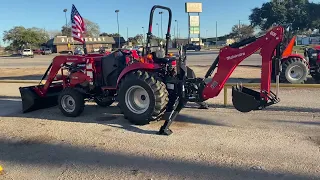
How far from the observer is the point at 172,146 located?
17.0 feet

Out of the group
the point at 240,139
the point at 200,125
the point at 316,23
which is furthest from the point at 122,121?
the point at 316,23

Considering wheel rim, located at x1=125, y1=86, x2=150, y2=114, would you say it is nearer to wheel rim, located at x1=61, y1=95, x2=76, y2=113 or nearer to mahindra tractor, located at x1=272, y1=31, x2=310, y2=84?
wheel rim, located at x1=61, y1=95, x2=76, y2=113

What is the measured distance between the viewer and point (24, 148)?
216 inches

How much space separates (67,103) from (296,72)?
26.9 feet

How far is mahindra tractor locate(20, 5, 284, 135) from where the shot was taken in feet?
19.1

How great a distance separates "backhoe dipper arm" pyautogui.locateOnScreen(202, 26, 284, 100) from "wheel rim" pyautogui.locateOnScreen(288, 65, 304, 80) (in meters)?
6.15

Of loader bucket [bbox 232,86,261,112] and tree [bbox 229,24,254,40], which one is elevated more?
tree [bbox 229,24,254,40]

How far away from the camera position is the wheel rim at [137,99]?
21.1 feet

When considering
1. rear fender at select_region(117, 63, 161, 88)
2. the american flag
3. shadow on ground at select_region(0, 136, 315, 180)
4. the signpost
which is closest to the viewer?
shadow on ground at select_region(0, 136, 315, 180)

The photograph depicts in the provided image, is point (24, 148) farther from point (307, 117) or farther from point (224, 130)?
point (307, 117)

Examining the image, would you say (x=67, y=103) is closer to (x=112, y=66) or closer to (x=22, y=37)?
(x=112, y=66)

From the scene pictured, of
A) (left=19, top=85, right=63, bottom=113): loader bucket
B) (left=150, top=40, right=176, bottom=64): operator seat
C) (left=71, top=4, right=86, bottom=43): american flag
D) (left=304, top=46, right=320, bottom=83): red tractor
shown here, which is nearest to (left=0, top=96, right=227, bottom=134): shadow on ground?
(left=19, top=85, right=63, bottom=113): loader bucket

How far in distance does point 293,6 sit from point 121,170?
47.5 m

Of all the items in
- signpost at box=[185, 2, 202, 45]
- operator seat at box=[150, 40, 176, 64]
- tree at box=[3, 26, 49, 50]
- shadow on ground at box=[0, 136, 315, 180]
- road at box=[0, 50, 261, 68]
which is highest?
signpost at box=[185, 2, 202, 45]
